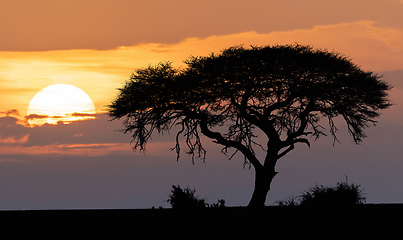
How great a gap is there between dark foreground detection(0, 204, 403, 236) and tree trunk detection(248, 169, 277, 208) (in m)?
6.00

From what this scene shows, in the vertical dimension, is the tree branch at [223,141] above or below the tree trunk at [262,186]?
above

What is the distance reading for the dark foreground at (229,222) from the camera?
21.7 m

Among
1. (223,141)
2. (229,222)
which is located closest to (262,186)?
(223,141)

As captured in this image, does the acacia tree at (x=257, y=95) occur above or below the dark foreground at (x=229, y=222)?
above

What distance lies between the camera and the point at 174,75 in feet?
128

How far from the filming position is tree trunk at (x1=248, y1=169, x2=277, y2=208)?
3556cm

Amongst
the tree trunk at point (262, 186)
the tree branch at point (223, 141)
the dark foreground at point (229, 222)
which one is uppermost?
the tree branch at point (223, 141)

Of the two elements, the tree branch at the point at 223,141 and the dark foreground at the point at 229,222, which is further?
the tree branch at the point at 223,141

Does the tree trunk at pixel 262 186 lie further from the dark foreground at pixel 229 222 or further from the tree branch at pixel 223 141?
the dark foreground at pixel 229 222

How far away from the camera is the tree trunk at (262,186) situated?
1400 inches

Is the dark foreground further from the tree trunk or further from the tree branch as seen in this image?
the tree branch

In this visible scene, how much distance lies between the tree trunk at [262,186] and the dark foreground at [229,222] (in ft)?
19.7

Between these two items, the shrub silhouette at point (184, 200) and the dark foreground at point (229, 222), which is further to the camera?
the shrub silhouette at point (184, 200)

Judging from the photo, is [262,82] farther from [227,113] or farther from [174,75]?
[174,75]
